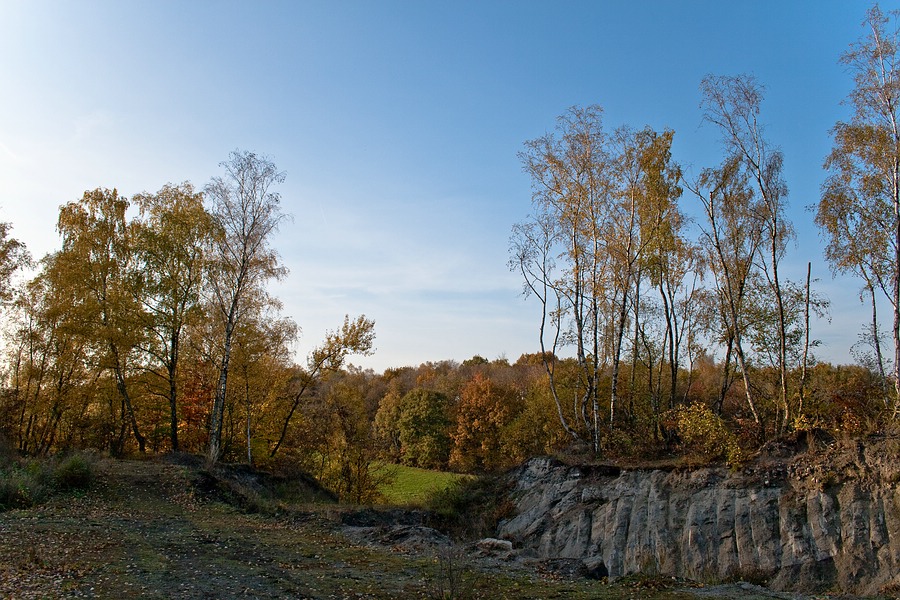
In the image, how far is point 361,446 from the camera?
84.0 ft

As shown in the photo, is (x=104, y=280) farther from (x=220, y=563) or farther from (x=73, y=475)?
(x=220, y=563)

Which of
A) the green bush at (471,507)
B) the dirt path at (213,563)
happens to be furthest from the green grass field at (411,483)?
the dirt path at (213,563)

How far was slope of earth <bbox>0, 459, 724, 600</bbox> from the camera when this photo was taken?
7.73m

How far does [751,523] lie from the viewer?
12.8m

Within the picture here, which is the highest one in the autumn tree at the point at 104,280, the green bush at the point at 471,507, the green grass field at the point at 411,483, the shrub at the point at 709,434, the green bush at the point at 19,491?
the autumn tree at the point at 104,280

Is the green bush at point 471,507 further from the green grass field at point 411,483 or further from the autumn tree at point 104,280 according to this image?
the autumn tree at point 104,280

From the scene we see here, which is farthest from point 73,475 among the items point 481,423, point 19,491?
point 481,423

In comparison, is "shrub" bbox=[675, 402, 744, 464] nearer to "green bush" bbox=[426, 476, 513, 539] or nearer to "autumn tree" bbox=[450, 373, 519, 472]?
"green bush" bbox=[426, 476, 513, 539]

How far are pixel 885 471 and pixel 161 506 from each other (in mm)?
18683

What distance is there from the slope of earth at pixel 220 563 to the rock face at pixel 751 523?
8.54 feet

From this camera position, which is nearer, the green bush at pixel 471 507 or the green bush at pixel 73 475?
the green bush at pixel 73 475

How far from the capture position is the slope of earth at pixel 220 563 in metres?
7.73

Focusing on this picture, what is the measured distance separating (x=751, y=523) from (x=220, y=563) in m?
11.8

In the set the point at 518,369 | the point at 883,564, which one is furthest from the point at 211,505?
the point at 518,369
